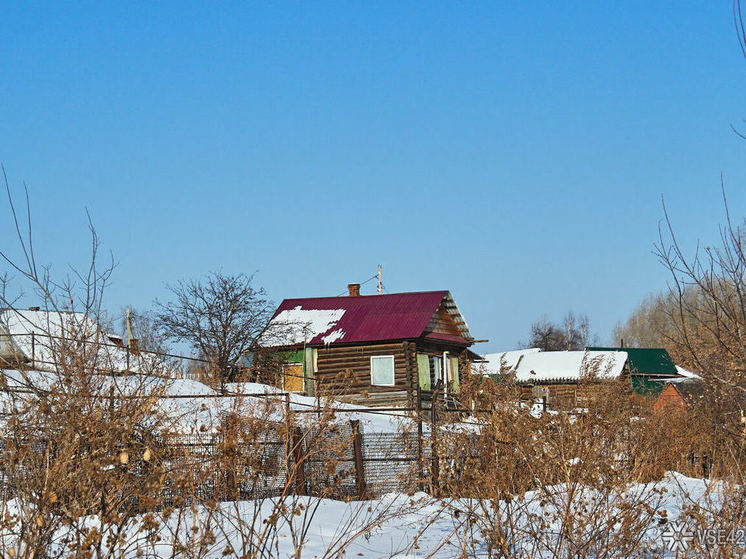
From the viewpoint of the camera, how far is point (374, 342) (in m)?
30.1

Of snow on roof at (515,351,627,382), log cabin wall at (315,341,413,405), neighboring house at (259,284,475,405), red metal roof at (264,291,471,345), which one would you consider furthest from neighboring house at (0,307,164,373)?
snow on roof at (515,351,627,382)

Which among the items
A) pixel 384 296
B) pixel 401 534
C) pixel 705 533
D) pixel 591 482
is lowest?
pixel 401 534

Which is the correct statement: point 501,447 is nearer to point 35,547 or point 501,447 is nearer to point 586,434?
point 586,434

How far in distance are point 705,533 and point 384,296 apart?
26582 millimetres

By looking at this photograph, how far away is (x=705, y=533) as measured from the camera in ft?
19.6

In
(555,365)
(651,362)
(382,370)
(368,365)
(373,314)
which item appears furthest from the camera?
(651,362)

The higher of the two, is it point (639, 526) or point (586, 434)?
point (586, 434)

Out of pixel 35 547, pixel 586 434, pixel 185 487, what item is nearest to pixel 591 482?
pixel 586 434

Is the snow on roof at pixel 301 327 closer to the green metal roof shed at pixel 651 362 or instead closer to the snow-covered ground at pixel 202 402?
the snow-covered ground at pixel 202 402

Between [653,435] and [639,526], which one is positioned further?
[653,435]

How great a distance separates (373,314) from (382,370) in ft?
8.14

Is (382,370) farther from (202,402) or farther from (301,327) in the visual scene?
(202,402)

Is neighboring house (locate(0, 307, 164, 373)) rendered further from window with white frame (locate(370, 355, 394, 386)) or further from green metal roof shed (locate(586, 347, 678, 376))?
green metal roof shed (locate(586, 347, 678, 376))

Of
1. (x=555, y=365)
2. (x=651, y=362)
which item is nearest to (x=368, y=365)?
(x=555, y=365)
